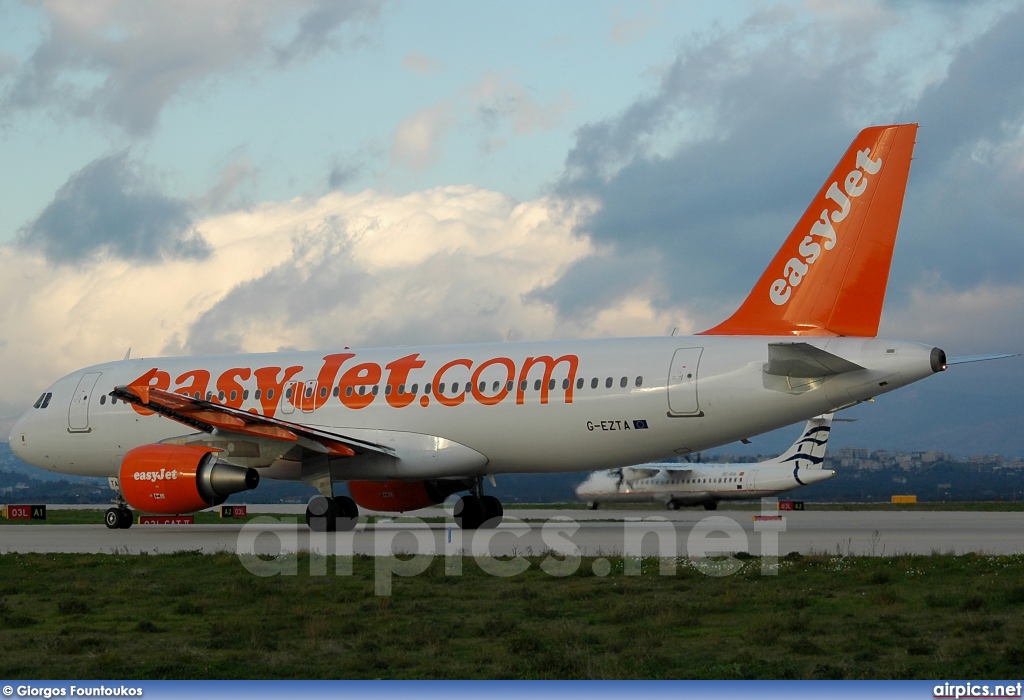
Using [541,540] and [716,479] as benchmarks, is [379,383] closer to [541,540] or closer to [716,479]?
[541,540]

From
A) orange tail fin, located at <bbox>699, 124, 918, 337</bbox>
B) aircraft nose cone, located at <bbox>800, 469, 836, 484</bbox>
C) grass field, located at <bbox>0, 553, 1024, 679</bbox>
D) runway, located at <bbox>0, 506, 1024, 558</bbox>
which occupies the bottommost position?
grass field, located at <bbox>0, 553, 1024, 679</bbox>

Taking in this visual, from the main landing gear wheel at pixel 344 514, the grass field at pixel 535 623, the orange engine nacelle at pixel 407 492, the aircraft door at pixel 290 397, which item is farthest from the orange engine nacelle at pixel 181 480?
the grass field at pixel 535 623

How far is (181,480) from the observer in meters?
22.4

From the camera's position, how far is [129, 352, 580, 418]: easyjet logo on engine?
23219mm

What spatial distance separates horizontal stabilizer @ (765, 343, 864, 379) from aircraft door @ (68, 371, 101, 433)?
17.2m

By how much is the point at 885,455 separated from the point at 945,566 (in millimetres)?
169514

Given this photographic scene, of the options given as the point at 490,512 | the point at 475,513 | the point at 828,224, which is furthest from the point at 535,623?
the point at 490,512

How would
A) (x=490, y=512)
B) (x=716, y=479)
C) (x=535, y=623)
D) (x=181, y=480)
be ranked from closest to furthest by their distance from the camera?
1. (x=535, y=623)
2. (x=181, y=480)
3. (x=490, y=512)
4. (x=716, y=479)

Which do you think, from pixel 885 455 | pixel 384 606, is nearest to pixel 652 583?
pixel 384 606

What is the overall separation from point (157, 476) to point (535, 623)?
44.7 feet

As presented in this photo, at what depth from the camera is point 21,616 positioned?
39.5 feet

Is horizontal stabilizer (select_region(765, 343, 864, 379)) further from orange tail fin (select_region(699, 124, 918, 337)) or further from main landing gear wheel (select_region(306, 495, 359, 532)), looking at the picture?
main landing gear wheel (select_region(306, 495, 359, 532))

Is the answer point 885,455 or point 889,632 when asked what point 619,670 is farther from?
point 885,455

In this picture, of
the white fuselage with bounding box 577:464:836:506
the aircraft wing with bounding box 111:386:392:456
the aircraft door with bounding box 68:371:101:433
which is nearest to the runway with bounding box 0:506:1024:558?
the aircraft wing with bounding box 111:386:392:456
